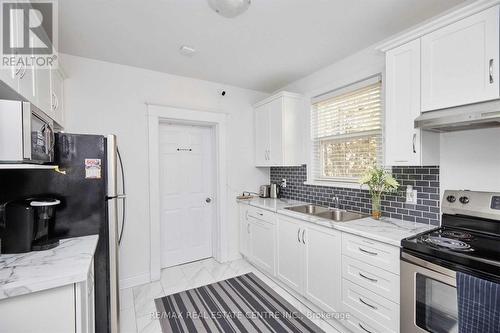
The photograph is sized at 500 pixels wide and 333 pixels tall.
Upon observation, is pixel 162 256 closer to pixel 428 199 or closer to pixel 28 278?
pixel 28 278

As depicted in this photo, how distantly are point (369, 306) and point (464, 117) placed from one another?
1.46m

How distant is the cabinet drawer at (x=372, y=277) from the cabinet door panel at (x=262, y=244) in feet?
3.40

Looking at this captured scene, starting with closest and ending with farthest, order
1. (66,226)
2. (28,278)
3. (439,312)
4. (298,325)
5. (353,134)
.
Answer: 1. (28,278)
2. (439,312)
3. (66,226)
4. (298,325)
5. (353,134)

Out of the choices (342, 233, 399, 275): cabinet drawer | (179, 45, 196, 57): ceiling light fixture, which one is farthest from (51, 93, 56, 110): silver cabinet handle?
(342, 233, 399, 275): cabinet drawer

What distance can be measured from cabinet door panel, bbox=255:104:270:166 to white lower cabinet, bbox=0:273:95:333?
8.39ft

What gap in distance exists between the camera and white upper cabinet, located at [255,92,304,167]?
3.10m

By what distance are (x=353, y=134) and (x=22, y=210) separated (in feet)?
9.38

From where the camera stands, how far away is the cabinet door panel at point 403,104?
1771 millimetres

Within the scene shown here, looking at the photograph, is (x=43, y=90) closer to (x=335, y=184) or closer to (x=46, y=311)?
(x=46, y=311)

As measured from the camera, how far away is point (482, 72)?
4.72ft

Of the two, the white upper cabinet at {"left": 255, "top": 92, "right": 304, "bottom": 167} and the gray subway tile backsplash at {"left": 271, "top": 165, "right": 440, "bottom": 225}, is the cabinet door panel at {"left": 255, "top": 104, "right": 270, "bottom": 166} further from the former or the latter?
the gray subway tile backsplash at {"left": 271, "top": 165, "right": 440, "bottom": 225}

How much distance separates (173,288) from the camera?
2.74 metres

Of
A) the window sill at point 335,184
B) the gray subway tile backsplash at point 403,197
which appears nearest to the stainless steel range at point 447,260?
the gray subway tile backsplash at point 403,197

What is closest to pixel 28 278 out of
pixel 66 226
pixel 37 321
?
pixel 37 321
